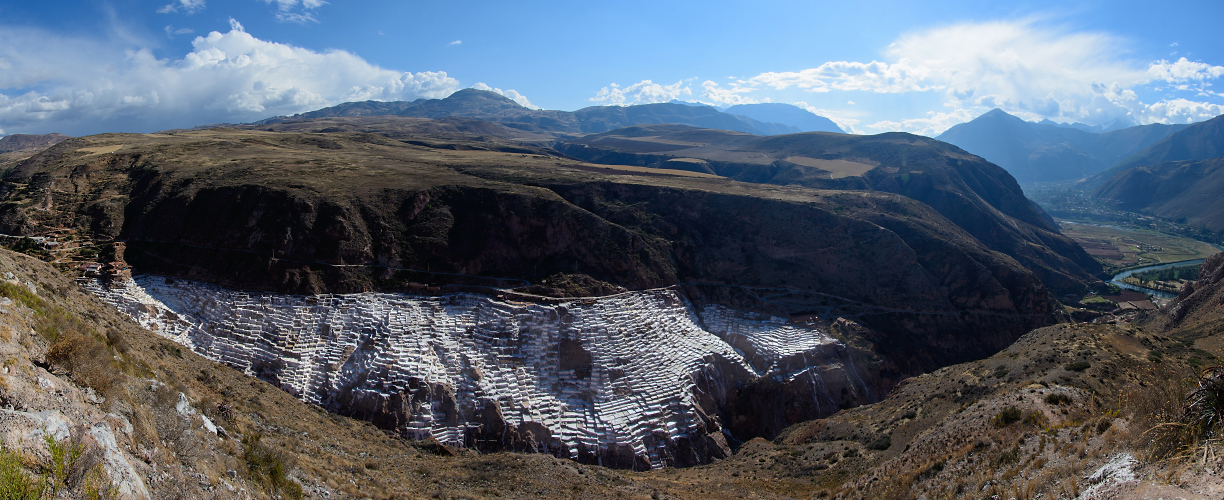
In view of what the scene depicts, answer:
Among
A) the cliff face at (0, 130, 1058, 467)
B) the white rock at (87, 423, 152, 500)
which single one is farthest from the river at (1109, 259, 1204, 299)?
the white rock at (87, 423, 152, 500)

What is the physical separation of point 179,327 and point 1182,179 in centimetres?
28565

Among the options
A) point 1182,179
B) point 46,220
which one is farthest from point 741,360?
point 1182,179

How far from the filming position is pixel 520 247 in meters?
43.9

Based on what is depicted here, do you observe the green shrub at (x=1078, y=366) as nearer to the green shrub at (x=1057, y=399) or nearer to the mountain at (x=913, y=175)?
the green shrub at (x=1057, y=399)

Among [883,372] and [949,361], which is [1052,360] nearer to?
[883,372]

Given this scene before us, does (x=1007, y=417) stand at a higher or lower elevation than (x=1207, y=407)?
lower

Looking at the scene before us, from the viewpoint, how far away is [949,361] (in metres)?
43.2

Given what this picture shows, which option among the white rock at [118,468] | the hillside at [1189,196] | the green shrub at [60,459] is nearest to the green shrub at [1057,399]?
the white rock at [118,468]

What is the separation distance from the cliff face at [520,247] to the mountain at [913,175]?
1465 inches

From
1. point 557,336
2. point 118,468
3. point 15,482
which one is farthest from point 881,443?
point 15,482

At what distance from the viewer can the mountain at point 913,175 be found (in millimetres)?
85500

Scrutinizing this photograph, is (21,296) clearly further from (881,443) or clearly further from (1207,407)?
(881,443)

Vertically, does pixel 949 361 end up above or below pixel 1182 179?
below

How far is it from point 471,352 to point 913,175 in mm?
102037
